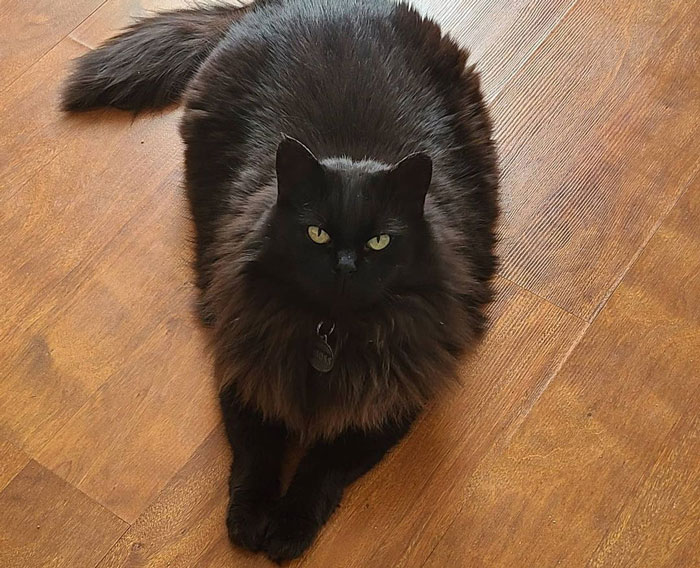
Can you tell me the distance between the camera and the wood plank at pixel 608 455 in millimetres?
1491

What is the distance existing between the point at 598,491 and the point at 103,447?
857mm

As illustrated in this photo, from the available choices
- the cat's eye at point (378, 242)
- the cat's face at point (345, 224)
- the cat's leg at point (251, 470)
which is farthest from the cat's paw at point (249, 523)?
the cat's eye at point (378, 242)

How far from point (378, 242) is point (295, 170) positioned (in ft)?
0.53

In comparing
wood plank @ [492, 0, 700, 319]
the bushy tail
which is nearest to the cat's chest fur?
wood plank @ [492, 0, 700, 319]

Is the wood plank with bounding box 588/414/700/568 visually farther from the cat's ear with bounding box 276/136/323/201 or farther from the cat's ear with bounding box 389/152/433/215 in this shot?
the cat's ear with bounding box 276/136/323/201

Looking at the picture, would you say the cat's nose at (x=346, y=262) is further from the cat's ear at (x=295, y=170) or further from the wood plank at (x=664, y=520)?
the wood plank at (x=664, y=520)

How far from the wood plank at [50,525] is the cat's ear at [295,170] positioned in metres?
0.63

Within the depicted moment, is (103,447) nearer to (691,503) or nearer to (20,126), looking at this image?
(20,126)

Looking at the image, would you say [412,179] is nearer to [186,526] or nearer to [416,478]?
[416,478]

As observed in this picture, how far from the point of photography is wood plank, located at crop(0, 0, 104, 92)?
2.07 meters

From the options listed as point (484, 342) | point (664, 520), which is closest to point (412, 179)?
point (484, 342)

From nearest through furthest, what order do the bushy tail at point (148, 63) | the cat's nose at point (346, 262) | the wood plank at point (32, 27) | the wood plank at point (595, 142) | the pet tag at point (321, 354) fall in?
the cat's nose at point (346, 262), the pet tag at point (321, 354), the wood plank at point (595, 142), the bushy tail at point (148, 63), the wood plank at point (32, 27)

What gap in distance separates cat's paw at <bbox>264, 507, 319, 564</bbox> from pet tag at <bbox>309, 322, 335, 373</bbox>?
0.77 feet

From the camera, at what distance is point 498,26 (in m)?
2.15
